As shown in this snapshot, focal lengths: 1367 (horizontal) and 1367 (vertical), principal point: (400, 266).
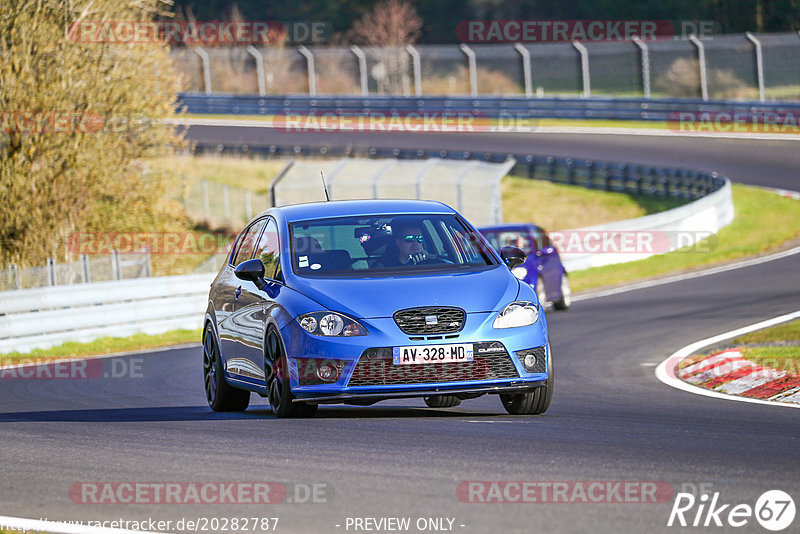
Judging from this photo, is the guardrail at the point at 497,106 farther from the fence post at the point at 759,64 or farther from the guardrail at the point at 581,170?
the guardrail at the point at 581,170

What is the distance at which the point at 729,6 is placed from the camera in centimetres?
6906

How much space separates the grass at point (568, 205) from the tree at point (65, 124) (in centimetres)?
1299

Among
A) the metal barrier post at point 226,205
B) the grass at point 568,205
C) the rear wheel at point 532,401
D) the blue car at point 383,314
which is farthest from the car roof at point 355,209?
the metal barrier post at point 226,205

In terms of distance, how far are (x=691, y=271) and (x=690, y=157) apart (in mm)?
15963

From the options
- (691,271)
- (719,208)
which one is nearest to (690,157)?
(719,208)

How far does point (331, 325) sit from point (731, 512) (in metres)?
3.84

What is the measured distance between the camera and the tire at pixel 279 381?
9.80 metres

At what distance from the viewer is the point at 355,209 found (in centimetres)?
1098

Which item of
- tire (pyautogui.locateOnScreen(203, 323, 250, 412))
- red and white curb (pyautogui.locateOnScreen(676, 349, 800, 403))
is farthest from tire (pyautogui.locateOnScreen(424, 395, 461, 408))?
red and white curb (pyautogui.locateOnScreen(676, 349, 800, 403))

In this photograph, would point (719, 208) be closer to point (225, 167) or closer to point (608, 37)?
point (225, 167)

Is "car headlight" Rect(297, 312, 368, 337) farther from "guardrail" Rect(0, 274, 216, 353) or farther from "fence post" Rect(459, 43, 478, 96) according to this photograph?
"fence post" Rect(459, 43, 478, 96)

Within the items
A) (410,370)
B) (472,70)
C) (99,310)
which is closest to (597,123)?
(472,70)

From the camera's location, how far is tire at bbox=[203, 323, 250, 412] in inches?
461

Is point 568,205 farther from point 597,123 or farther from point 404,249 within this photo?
point 404,249
